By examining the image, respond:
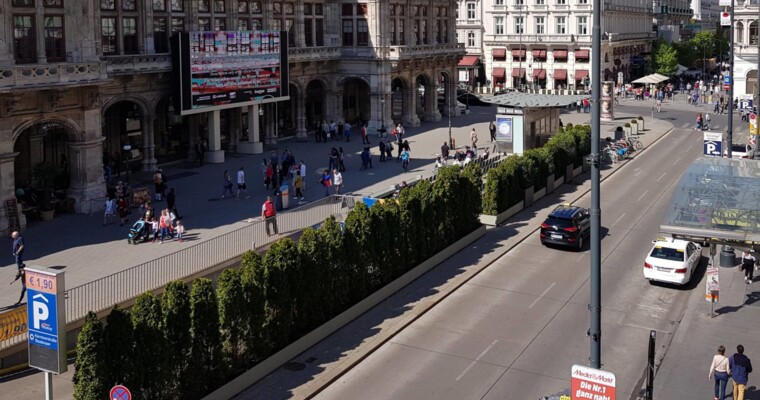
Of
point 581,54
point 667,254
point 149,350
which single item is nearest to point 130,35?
point 667,254

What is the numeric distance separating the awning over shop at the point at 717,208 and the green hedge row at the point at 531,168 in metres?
17.5

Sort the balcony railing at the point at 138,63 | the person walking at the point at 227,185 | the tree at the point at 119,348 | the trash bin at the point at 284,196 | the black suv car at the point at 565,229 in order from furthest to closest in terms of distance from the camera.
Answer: the balcony railing at the point at 138,63, the person walking at the point at 227,185, the trash bin at the point at 284,196, the black suv car at the point at 565,229, the tree at the point at 119,348

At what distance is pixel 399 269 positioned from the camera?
1227 inches

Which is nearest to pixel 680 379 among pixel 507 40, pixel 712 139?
pixel 712 139

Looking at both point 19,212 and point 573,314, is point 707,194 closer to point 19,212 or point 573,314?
point 573,314

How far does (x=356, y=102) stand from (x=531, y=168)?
109 ft

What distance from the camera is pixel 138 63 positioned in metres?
48.0

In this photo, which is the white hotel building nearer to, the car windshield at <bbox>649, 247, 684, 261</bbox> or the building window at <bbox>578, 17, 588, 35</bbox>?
the building window at <bbox>578, 17, 588, 35</bbox>

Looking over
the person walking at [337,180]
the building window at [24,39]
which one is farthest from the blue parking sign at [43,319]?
the person walking at [337,180]

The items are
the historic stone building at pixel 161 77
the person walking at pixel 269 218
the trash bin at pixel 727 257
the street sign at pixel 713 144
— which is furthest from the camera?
the street sign at pixel 713 144

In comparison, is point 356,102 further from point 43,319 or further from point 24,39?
point 43,319

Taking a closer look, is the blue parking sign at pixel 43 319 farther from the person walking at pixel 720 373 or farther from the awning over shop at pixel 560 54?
the awning over shop at pixel 560 54

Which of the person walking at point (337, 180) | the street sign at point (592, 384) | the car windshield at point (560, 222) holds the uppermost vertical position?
the person walking at point (337, 180)

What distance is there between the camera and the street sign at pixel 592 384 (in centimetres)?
1461
